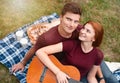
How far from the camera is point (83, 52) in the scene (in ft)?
12.7

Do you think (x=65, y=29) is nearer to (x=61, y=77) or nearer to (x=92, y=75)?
(x=61, y=77)

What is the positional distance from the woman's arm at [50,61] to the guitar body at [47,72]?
10cm

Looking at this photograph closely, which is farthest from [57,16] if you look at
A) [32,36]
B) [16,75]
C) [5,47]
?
[16,75]

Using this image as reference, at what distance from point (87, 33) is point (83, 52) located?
10.9 inches

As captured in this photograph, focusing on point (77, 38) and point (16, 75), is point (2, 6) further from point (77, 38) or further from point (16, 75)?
point (77, 38)

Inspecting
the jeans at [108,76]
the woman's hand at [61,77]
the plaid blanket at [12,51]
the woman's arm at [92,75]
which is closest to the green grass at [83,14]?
the plaid blanket at [12,51]

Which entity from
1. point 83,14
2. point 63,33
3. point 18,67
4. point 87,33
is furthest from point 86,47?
point 83,14

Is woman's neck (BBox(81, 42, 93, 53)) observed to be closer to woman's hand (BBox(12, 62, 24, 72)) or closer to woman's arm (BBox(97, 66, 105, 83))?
woman's arm (BBox(97, 66, 105, 83))

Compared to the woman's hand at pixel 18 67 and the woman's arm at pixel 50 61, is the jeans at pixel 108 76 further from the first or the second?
the woman's hand at pixel 18 67

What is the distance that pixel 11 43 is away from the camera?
506 centimetres

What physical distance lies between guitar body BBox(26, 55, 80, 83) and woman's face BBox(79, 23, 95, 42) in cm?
38

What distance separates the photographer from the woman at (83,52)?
12.1 ft

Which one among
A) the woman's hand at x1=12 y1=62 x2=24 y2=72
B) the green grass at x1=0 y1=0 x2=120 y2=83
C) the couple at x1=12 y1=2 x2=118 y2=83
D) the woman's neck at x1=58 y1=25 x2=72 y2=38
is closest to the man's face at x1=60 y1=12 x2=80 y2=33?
Result: the couple at x1=12 y1=2 x2=118 y2=83

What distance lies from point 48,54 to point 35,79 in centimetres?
34
